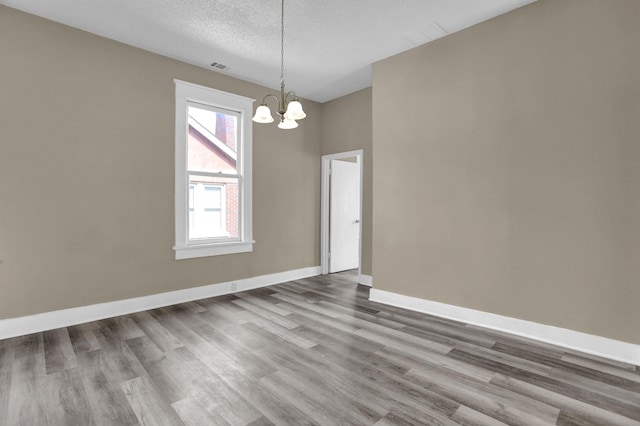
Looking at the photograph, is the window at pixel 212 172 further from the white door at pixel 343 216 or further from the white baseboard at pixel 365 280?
the white baseboard at pixel 365 280

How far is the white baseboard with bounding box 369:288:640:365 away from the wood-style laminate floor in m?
0.11

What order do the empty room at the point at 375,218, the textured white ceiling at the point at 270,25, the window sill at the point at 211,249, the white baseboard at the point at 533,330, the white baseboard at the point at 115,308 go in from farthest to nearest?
the window sill at the point at 211,249, the white baseboard at the point at 115,308, the textured white ceiling at the point at 270,25, the white baseboard at the point at 533,330, the empty room at the point at 375,218

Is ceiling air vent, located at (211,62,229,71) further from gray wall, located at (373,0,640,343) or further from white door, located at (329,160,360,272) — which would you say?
white door, located at (329,160,360,272)

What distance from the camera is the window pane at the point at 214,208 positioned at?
4.35 metres

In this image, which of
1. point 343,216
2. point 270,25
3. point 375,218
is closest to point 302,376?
Result: point 375,218

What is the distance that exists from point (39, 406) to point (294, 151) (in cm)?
436

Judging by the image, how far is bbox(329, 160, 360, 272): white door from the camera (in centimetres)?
586

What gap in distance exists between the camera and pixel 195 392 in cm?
212

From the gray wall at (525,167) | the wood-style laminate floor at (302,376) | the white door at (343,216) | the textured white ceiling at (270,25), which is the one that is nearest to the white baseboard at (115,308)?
the wood-style laminate floor at (302,376)

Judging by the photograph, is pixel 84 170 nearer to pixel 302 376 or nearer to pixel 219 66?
pixel 219 66

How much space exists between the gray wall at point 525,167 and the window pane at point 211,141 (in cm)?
233

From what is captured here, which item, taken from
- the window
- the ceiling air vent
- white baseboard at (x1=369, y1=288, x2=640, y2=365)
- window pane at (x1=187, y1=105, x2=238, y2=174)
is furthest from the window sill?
the ceiling air vent

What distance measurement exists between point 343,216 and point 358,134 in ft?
5.28

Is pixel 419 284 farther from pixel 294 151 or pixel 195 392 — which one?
pixel 294 151
